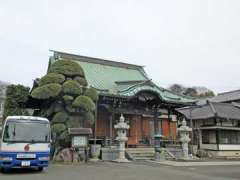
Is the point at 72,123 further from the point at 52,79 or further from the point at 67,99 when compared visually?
the point at 52,79

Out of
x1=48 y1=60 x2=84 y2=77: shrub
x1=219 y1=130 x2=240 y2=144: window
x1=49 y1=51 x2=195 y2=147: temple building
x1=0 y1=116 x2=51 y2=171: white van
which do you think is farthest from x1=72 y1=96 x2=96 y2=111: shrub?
x1=219 y1=130 x2=240 y2=144: window

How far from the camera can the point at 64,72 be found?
59.1 ft

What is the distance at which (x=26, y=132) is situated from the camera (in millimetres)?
11539

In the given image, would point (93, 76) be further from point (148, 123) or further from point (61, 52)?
point (148, 123)

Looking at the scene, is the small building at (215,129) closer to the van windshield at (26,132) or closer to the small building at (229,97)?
the small building at (229,97)

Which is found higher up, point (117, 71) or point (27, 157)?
point (117, 71)

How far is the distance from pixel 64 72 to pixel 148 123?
10.00 meters

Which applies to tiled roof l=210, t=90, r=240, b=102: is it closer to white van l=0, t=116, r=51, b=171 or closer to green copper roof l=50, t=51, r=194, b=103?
green copper roof l=50, t=51, r=194, b=103

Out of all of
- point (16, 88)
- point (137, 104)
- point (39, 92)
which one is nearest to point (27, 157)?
point (39, 92)

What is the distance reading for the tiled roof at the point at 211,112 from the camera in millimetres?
24225

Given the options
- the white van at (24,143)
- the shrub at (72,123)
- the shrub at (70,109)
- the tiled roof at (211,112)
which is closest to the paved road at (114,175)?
the white van at (24,143)

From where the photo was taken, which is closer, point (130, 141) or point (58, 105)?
point (58, 105)

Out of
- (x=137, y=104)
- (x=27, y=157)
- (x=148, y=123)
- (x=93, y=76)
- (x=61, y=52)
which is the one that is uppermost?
(x=61, y=52)

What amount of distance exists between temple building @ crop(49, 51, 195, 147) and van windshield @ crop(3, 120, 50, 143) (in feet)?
28.5
